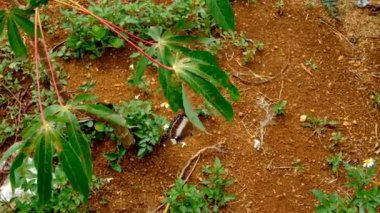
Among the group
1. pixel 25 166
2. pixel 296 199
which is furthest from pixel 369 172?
pixel 25 166

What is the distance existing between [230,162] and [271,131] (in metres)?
0.27

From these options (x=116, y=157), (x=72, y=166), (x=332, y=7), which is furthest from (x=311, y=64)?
(x=72, y=166)

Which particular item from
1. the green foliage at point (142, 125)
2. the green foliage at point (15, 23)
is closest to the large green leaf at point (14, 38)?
the green foliage at point (15, 23)

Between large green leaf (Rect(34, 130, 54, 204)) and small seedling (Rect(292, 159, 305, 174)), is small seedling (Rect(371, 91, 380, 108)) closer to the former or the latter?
small seedling (Rect(292, 159, 305, 174))

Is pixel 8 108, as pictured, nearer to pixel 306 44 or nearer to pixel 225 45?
pixel 225 45

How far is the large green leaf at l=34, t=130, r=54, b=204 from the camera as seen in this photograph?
1.18m

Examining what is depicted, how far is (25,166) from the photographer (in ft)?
6.43

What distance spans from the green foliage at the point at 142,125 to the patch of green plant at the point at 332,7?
1.29 m

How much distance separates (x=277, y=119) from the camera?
7.91ft

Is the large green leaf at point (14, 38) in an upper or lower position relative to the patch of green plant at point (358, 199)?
upper

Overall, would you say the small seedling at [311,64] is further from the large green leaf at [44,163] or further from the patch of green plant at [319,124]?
the large green leaf at [44,163]

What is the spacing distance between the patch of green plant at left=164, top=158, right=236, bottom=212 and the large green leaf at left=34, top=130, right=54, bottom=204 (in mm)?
914

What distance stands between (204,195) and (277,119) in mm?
575

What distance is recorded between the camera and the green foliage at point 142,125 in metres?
2.21
